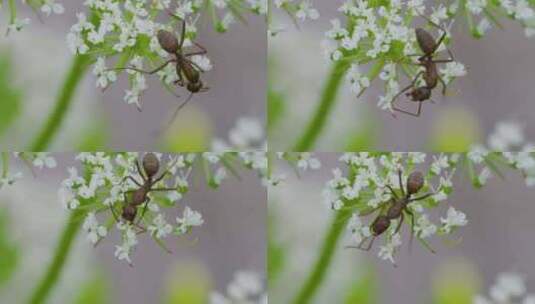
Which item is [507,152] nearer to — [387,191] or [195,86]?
[387,191]

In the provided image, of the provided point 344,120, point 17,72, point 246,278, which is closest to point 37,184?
point 17,72

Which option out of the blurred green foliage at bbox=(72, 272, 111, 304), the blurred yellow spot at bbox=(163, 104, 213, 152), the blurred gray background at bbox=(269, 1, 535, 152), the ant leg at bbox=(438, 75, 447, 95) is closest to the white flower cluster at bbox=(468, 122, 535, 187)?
the blurred gray background at bbox=(269, 1, 535, 152)

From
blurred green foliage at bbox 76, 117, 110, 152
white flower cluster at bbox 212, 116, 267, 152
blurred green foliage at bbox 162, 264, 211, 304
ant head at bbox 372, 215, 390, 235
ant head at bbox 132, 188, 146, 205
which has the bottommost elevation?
blurred green foliage at bbox 162, 264, 211, 304

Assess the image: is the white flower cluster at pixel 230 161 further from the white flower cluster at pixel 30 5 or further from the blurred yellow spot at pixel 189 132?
the white flower cluster at pixel 30 5

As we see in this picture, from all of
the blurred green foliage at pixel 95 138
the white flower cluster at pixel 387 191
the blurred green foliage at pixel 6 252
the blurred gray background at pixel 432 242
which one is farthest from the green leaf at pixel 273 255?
the blurred green foliage at pixel 6 252

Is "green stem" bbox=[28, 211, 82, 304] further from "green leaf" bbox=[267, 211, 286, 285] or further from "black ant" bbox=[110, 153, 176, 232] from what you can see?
"green leaf" bbox=[267, 211, 286, 285]

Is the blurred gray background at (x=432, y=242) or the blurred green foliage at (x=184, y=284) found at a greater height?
the blurred gray background at (x=432, y=242)
